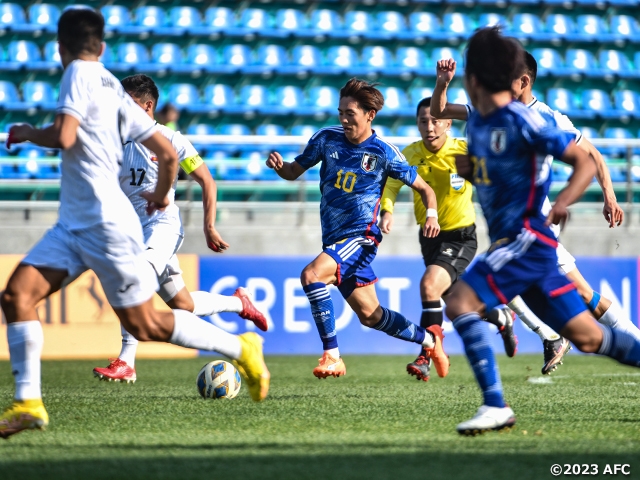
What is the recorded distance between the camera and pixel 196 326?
4711 mm

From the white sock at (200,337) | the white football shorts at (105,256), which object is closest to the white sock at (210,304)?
the white sock at (200,337)

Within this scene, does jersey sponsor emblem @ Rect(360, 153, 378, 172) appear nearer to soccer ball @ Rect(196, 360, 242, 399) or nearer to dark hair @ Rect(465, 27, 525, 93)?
soccer ball @ Rect(196, 360, 242, 399)

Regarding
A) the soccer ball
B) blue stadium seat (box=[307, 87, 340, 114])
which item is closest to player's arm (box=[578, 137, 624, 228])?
the soccer ball

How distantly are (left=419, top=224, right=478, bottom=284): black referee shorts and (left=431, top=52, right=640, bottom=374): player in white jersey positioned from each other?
3.00 ft

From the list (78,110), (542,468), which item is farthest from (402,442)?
(78,110)

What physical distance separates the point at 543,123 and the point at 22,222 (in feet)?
28.3

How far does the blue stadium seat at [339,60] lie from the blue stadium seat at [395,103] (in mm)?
698

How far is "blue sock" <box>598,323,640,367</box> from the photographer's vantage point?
4230mm

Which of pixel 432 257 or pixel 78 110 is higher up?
pixel 78 110

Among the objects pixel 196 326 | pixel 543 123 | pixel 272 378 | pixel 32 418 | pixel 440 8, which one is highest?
pixel 440 8

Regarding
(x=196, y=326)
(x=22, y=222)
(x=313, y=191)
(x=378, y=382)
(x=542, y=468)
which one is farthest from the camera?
(x=313, y=191)

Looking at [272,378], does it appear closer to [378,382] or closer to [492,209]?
[378,382]

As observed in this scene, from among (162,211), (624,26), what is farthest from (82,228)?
(624,26)

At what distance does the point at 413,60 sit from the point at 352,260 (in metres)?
9.80
